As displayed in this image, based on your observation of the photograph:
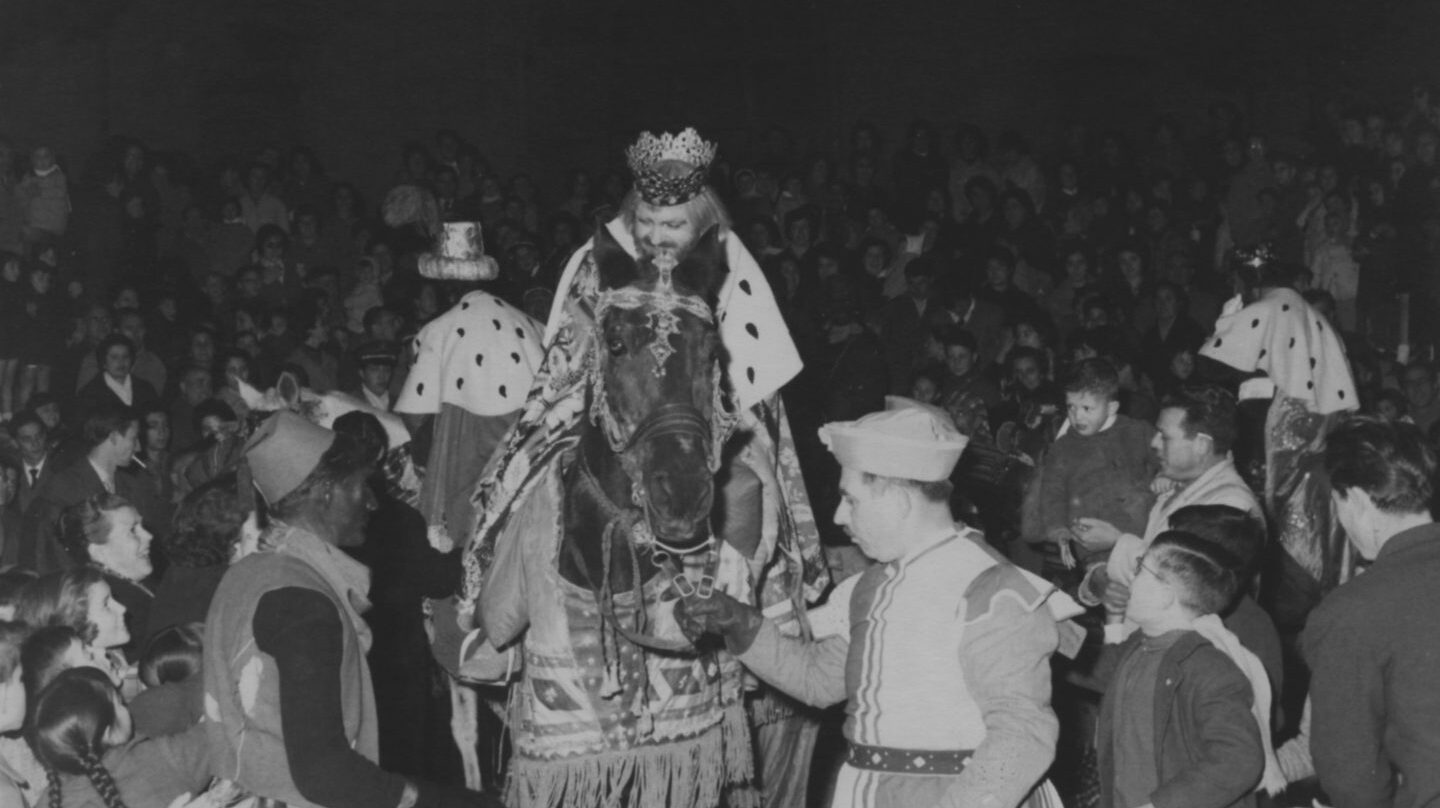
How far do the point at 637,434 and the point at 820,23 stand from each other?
14.0m

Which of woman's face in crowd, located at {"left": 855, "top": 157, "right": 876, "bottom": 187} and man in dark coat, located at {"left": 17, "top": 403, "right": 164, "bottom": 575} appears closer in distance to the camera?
man in dark coat, located at {"left": 17, "top": 403, "right": 164, "bottom": 575}

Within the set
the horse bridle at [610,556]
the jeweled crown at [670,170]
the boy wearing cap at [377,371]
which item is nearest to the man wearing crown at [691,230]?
the jeweled crown at [670,170]

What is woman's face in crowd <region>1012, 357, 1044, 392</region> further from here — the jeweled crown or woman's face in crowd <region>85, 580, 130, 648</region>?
woman's face in crowd <region>85, 580, 130, 648</region>

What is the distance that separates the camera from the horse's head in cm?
455

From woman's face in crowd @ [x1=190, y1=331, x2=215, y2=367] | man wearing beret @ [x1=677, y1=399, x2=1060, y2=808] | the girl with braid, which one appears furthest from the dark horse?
woman's face in crowd @ [x1=190, y1=331, x2=215, y2=367]

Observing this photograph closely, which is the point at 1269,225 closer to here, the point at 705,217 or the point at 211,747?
the point at 705,217

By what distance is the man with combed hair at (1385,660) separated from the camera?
14.5ft

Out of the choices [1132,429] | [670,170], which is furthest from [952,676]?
[1132,429]

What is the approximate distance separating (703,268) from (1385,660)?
2276 mm

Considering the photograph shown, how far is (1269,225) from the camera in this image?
50.8 ft

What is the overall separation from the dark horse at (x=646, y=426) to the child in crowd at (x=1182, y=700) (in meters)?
1.38

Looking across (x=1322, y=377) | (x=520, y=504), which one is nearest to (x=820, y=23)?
(x=1322, y=377)

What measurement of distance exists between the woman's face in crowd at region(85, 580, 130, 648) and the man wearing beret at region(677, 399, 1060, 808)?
8.66ft

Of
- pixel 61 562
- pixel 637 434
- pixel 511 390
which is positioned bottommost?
pixel 61 562
